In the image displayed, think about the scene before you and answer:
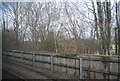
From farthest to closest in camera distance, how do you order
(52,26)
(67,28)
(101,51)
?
(52,26) < (67,28) < (101,51)

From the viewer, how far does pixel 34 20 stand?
25.0 metres

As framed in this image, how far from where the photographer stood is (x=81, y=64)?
393 inches

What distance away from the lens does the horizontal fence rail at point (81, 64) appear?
8570 mm

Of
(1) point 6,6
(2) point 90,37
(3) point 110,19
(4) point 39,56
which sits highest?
(1) point 6,6

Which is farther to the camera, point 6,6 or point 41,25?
point 6,6

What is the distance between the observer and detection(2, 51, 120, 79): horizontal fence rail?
857 centimetres

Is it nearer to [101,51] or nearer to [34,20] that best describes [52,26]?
[34,20]

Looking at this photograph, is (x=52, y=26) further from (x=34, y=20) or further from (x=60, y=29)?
(x=34, y=20)

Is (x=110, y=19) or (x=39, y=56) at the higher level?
(x=110, y=19)

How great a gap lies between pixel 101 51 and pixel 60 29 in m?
7.69

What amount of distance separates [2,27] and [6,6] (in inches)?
145

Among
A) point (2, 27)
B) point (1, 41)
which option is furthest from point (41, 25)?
point (2, 27)

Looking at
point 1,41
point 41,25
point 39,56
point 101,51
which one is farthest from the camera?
point 1,41

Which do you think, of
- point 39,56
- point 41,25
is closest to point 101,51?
point 39,56
